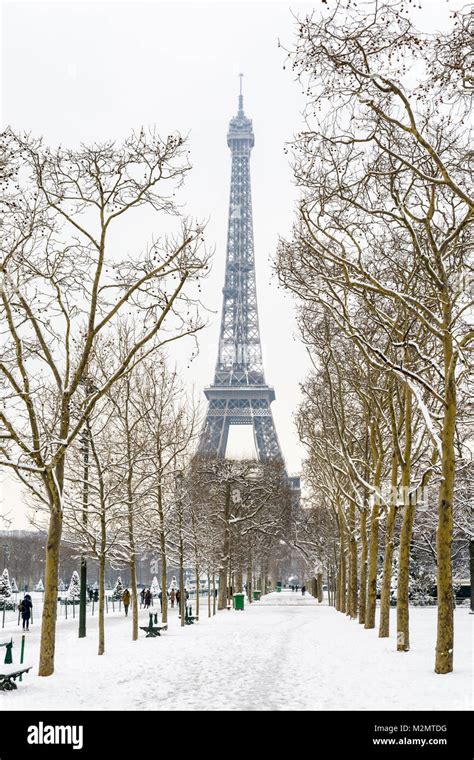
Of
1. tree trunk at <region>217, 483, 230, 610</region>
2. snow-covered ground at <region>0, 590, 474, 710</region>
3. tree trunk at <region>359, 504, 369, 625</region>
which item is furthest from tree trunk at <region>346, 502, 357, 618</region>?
tree trunk at <region>217, 483, 230, 610</region>

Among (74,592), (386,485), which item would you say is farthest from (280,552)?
(386,485)

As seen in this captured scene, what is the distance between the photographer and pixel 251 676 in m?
14.8

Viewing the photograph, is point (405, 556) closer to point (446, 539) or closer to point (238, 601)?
point (446, 539)

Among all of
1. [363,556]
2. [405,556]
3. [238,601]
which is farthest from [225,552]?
[405,556]

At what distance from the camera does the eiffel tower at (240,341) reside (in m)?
96.2

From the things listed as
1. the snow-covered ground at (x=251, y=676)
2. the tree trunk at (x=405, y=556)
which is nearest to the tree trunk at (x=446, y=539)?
the snow-covered ground at (x=251, y=676)

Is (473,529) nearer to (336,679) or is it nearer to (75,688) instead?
(336,679)

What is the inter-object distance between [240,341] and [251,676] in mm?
95136

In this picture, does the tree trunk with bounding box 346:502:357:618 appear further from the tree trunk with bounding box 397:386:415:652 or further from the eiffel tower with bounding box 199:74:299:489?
the eiffel tower with bounding box 199:74:299:489

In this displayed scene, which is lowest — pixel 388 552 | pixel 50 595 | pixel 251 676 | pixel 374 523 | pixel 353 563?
pixel 251 676

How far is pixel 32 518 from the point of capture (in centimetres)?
2430

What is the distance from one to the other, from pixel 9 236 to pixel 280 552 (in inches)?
2863

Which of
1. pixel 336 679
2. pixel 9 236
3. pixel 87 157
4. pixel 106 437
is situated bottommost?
pixel 336 679

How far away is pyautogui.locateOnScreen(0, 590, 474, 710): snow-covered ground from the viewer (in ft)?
38.4
